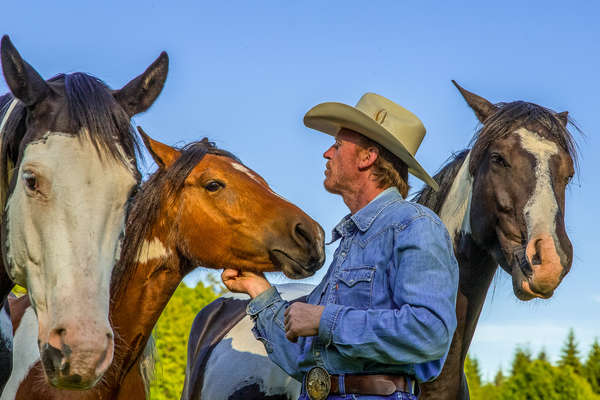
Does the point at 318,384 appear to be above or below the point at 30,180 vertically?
below

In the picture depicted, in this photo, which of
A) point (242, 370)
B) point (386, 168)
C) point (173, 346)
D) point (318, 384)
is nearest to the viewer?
point (318, 384)

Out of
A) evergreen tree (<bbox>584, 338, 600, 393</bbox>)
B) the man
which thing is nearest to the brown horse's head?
the man

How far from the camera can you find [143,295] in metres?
4.43

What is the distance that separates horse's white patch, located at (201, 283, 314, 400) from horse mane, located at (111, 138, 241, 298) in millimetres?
1458

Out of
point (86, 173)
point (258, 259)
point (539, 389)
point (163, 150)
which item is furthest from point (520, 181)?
point (539, 389)

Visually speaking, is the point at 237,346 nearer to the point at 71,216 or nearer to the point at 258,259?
the point at 258,259

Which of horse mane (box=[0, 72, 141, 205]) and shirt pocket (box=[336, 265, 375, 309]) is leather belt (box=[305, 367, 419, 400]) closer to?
shirt pocket (box=[336, 265, 375, 309])

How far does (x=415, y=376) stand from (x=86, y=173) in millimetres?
1628

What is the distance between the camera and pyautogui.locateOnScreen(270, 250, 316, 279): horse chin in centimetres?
435

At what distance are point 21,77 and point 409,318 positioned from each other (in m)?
1.92

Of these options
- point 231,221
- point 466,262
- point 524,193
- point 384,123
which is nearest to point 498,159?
point 524,193

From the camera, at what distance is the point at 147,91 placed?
354 centimetres

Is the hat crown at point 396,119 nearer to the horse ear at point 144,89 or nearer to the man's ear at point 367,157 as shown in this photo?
the man's ear at point 367,157

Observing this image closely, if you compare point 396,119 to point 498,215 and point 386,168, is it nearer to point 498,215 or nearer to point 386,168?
point 386,168
